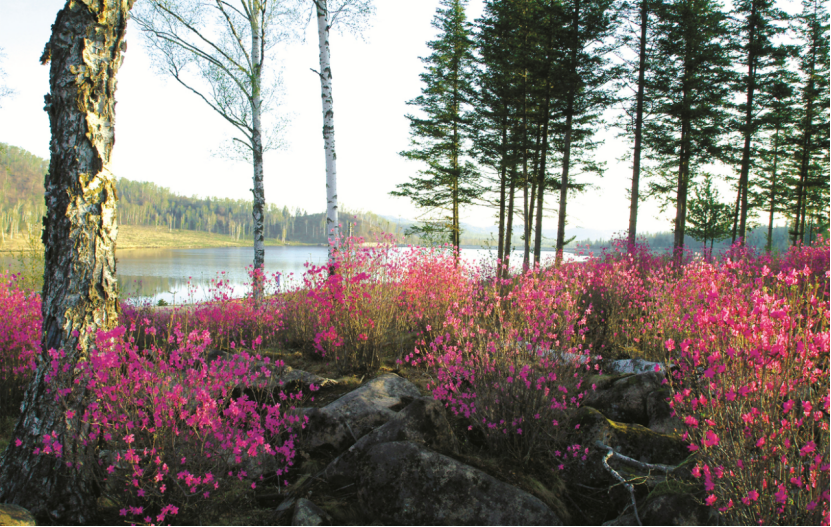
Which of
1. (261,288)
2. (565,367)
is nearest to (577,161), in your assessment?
(261,288)

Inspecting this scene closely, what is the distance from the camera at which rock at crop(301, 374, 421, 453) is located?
131 inches

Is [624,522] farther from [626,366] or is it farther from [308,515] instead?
[626,366]

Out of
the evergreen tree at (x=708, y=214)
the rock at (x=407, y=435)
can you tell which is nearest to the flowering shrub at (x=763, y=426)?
the rock at (x=407, y=435)

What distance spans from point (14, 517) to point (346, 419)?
6.57 ft

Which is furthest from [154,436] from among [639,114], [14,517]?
[639,114]

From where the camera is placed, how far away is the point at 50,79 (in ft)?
9.10

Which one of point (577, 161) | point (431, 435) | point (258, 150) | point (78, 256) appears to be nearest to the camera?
point (78, 256)

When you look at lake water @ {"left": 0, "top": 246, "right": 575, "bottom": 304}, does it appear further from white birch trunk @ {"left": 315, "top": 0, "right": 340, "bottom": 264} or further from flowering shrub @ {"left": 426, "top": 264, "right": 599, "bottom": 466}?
flowering shrub @ {"left": 426, "top": 264, "right": 599, "bottom": 466}

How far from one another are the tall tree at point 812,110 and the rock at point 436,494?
63.5ft

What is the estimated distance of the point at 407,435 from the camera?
2857 mm

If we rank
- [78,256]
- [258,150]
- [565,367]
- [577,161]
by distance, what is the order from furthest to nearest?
[577,161]
[258,150]
[565,367]
[78,256]

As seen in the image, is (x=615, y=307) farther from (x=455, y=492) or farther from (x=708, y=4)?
(x=708, y=4)

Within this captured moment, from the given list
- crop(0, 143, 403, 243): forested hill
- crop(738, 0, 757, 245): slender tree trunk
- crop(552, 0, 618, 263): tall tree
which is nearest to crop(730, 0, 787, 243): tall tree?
crop(738, 0, 757, 245): slender tree trunk

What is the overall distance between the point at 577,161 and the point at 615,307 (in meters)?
13.3
